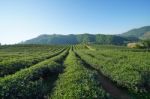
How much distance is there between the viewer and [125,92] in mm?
23203

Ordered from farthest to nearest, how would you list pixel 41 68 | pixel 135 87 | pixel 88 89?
pixel 41 68 → pixel 135 87 → pixel 88 89

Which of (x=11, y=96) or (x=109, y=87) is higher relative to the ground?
(x=11, y=96)

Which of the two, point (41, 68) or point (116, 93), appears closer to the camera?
point (116, 93)

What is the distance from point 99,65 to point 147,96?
16761 mm

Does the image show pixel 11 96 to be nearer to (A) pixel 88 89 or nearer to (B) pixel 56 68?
(A) pixel 88 89

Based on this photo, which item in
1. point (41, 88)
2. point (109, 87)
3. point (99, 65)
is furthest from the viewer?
point (99, 65)

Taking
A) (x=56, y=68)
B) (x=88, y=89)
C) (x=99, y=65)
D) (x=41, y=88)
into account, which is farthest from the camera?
(x=99, y=65)

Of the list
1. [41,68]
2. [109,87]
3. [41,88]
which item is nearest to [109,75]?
[109,87]

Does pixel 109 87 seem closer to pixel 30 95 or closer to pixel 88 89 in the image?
pixel 88 89

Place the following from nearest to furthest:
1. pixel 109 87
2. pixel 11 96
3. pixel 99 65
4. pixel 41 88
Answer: pixel 11 96 < pixel 41 88 < pixel 109 87 < pixel 99 65

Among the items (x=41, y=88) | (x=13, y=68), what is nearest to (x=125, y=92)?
(x=41, y=88)

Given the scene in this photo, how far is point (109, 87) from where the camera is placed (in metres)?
25.2

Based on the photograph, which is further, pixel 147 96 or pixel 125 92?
pixel 125 92

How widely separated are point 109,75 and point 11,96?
662 inches
